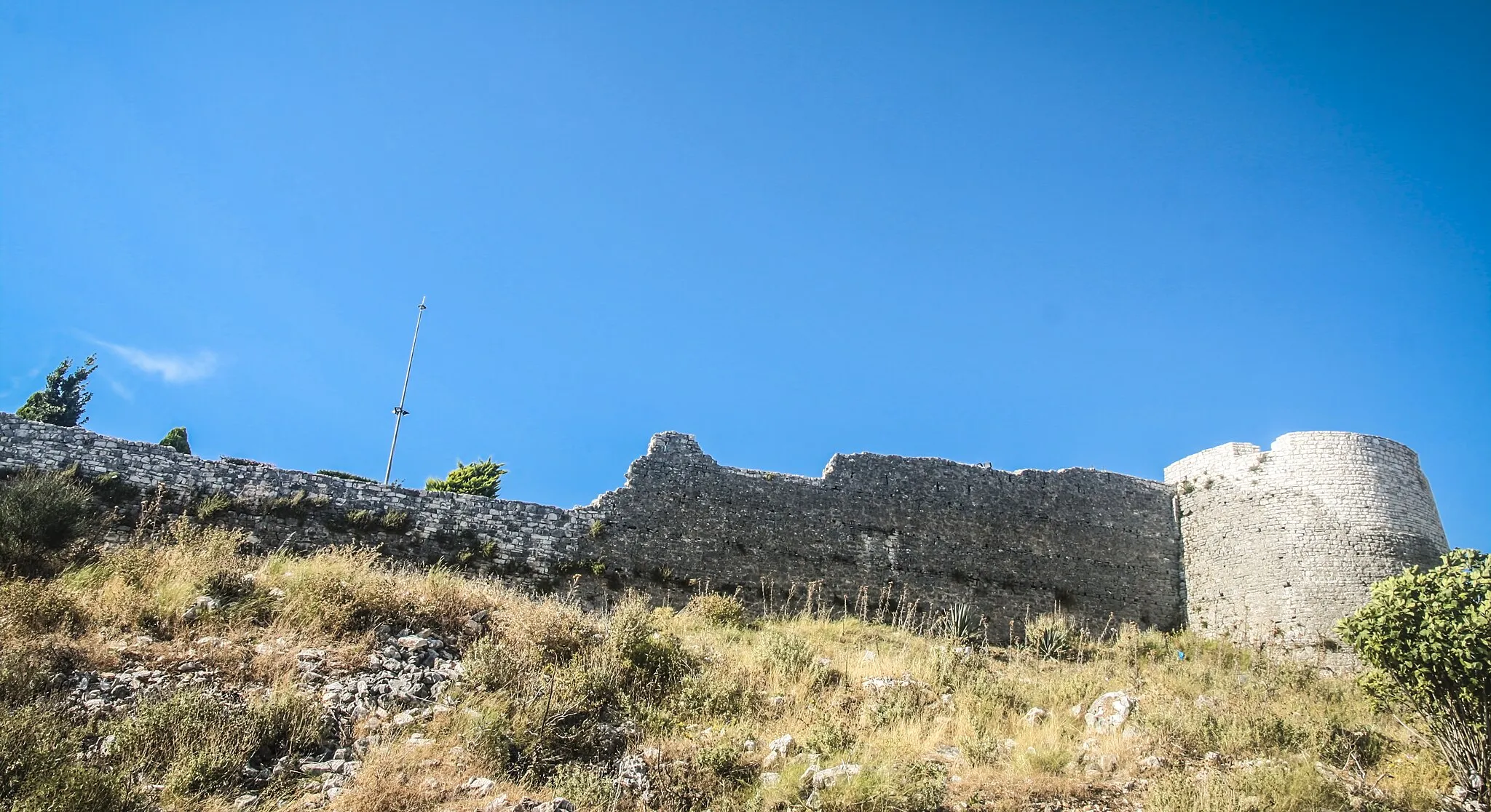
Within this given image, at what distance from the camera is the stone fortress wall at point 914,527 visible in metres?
16.2

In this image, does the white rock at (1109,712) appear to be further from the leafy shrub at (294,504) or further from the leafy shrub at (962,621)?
the leafy shrub at (294,504)

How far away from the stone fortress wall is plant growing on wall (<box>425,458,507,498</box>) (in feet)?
47.8

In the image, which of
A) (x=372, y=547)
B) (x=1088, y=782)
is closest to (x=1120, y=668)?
(x=1088, y=782)

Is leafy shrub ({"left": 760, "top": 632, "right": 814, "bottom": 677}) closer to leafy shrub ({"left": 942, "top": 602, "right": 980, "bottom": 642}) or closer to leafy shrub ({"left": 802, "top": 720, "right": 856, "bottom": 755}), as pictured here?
leafy shrub ({"left": 802, "top": 720, "right": 856, "bottom": 755})

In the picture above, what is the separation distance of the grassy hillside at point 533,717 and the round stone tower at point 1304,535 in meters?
7.55

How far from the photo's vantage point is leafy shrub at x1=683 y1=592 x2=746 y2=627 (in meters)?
16.3

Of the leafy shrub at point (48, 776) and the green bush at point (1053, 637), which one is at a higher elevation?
the green bush at point (1053, 637)

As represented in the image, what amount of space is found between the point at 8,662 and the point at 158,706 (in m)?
1.55

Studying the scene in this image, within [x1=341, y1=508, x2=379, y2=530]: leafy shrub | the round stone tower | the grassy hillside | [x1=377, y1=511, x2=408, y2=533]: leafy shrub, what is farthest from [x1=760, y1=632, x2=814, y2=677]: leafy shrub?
the round stone tower

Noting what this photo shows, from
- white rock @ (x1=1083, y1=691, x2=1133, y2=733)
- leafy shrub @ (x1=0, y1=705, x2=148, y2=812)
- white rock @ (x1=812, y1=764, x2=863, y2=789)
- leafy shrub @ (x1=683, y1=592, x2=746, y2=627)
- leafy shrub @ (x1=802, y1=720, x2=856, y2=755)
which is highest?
leafy shrub @ (x1=683, y1=592, x2=746, y2=627)

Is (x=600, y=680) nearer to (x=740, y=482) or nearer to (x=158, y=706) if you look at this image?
(x=158, y=706)

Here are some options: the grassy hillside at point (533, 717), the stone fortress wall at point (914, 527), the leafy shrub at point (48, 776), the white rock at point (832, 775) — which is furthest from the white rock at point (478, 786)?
the stone fortress wall at point (914, 527)

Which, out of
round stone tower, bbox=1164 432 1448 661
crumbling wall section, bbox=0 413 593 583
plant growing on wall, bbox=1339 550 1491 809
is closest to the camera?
plant growing on wall, bbox=1339 550 1491 809

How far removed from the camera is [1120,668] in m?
13.8
